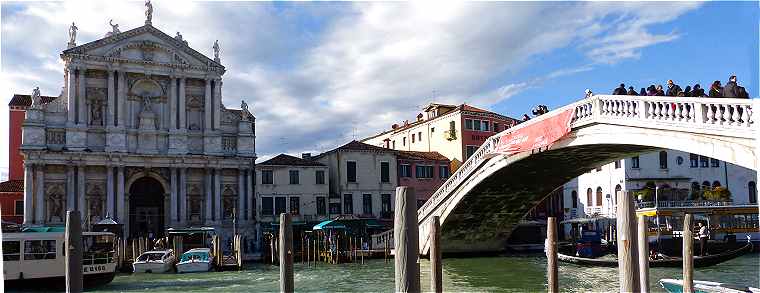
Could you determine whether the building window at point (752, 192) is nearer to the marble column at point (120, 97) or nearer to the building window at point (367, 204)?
the building window at point (367, 204)

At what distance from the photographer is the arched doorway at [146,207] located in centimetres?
2597

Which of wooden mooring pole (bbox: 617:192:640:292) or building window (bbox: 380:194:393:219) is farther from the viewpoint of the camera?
building window (bbox: 380:194:393:219)

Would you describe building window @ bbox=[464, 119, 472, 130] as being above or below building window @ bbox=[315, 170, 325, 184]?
above

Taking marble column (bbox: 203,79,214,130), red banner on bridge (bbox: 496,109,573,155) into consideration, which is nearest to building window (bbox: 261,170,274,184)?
marble column (bbox: 203,79,214,130)

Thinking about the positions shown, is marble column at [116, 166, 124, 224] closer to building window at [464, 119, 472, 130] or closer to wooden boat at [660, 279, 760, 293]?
building window at [464, 119, 472, 130]

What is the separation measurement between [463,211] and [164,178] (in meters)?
10.6

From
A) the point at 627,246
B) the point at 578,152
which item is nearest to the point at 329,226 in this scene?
the point at 578,152

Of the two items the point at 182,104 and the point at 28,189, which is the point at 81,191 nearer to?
the point at 28,189

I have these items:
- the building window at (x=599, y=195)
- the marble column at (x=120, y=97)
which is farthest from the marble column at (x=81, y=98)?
the building window at (x=599, y=195)

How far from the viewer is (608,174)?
28953mm

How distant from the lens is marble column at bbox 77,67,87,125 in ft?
81.6

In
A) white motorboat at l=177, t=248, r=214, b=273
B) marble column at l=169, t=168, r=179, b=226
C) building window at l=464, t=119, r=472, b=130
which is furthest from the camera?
building window at l=464, t=119, r=472, b=130

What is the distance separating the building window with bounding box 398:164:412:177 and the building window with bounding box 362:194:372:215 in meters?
1.60

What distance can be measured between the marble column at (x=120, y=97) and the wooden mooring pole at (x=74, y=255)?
18990mm
